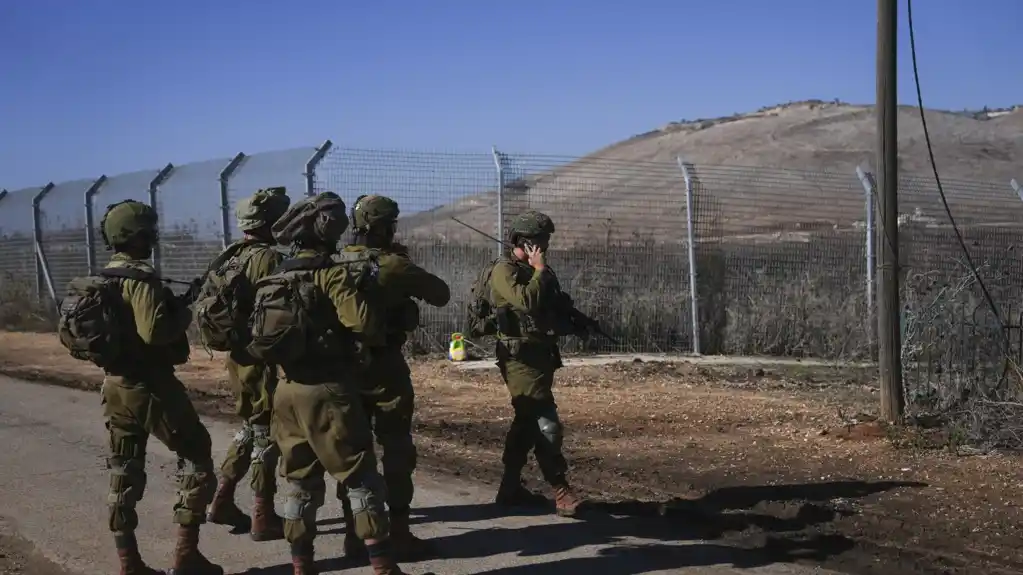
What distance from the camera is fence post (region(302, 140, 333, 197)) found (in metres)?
13.5

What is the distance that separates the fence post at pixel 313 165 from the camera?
1349 centimetres

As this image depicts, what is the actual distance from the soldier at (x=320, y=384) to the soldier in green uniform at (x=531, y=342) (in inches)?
56.8

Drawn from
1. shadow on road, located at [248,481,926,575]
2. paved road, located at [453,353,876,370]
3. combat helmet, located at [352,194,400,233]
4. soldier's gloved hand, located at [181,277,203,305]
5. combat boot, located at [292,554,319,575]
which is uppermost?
combat helmet, located at [352,194,400,233]

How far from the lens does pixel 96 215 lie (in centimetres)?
1920

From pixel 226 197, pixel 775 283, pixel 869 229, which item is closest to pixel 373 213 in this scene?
pixel 869 229

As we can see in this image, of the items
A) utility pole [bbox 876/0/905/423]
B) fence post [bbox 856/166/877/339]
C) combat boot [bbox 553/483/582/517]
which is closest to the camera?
combat boot [bbox 553/483/582/517]

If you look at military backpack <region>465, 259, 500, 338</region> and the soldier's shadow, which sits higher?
military backpack <region>465, 259, 500, 338</region>

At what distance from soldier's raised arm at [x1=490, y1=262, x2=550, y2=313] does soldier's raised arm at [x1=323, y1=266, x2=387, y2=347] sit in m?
1.34

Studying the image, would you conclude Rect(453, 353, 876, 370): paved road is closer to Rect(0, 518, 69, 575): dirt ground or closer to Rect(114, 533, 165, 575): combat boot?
Rect(0, 518, 69, 575): dirt ground

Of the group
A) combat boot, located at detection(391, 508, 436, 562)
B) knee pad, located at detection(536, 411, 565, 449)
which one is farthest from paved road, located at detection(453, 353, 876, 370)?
combat boot, located at detection(391, 508, 436, 562)

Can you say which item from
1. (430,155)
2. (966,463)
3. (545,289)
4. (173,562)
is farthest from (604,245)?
(173,562)

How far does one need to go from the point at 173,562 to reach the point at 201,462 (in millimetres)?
689

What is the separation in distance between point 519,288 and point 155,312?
1.99 metres

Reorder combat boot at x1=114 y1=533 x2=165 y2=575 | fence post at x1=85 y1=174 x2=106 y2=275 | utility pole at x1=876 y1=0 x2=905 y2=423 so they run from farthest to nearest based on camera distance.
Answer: fence post at x1=85 y1=174 x2=106 y2=275, utility pole at x1=876 y1=0 x2=905 y2=423, combat boot at x1=114 y1=533 x2=165 y2=575
